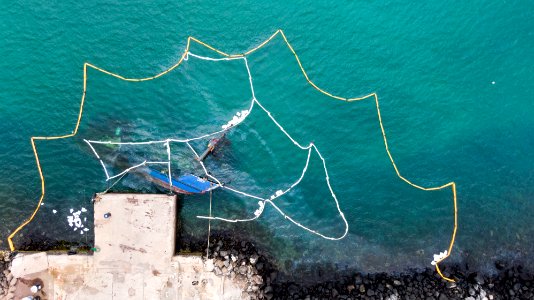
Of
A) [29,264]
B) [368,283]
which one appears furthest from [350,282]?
[29,264]

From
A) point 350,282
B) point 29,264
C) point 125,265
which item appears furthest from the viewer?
point 350,282

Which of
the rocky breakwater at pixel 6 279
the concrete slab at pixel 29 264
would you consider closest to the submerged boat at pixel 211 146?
the concrete slab at pixel 29 264

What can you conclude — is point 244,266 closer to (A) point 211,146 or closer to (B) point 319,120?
(A) point 211,146

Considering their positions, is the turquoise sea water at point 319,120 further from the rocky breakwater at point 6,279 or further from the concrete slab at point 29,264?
the concrete slab at point 29,264

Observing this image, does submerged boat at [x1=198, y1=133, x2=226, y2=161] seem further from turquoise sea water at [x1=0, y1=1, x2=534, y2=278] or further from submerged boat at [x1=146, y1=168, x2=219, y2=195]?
submerged boat at [x1=146, y1=168, x2=219, y2=195]

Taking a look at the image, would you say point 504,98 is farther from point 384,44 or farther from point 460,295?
point 460,295
